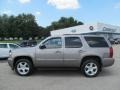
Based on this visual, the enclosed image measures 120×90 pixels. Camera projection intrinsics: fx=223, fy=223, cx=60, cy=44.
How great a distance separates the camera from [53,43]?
9609 millimetres

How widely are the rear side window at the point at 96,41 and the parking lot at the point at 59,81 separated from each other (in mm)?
1354

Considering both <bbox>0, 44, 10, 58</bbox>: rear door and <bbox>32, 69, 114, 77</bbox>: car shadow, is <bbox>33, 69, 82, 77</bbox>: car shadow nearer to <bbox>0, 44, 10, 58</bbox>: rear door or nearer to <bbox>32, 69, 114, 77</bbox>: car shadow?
<bbox>32, 69, 114, 77</bbox>: car shadow

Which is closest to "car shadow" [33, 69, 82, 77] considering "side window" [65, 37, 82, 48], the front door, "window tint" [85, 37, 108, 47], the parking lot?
the parking lot

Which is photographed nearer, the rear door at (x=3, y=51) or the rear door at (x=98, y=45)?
the rear door at (x=98, y=45)

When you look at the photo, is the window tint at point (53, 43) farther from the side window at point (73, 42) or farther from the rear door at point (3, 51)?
the rear door at point (3, 51)

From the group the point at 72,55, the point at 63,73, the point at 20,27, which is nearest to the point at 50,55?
the point at 72,55

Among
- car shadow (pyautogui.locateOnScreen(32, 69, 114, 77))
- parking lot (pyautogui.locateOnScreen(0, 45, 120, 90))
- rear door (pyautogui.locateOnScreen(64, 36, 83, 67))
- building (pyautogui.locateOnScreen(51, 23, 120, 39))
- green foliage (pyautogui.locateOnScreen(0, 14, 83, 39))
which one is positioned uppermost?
green foliage (pyautogui.locateOnScreen(0, 14, 83, 39))

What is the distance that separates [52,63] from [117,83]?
2817mm

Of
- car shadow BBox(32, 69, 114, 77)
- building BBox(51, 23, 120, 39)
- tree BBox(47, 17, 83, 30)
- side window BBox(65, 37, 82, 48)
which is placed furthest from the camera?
tree BBox(47, 17, 83, 30)

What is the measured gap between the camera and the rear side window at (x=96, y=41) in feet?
31.5

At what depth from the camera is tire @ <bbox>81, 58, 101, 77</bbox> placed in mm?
9406

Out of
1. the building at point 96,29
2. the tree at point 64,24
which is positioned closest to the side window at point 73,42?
the building at point 96,29

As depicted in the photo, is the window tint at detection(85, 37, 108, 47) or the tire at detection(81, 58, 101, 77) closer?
the tire at detection(81, 58, 101, 77)

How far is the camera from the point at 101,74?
9.94m
